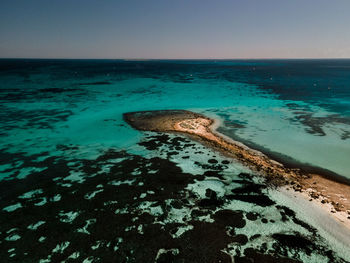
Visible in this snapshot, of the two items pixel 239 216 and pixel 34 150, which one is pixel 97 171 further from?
pixel 239 216

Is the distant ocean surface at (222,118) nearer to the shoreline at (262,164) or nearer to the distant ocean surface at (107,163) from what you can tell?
→ the distant ocean surface at (107,163)

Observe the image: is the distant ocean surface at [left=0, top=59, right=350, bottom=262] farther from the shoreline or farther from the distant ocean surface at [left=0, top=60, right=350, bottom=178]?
the shoreline

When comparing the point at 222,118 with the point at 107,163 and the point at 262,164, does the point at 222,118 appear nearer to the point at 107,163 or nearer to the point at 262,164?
the point at 262,164

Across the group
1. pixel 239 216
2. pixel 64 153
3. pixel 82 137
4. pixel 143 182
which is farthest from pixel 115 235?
pixel 82 137

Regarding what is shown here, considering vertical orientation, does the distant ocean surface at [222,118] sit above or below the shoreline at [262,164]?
below

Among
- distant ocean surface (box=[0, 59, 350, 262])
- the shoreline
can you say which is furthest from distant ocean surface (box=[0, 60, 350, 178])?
the shoreline

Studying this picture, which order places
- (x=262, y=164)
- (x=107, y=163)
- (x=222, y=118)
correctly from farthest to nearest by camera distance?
(x=222, y=118), (x=107, y=163), (x=262, y=164)

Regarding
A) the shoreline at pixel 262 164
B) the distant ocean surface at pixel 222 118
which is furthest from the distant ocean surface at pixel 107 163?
the shoreline at pixel 262 164

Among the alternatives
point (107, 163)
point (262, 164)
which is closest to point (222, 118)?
point (262, 164)
